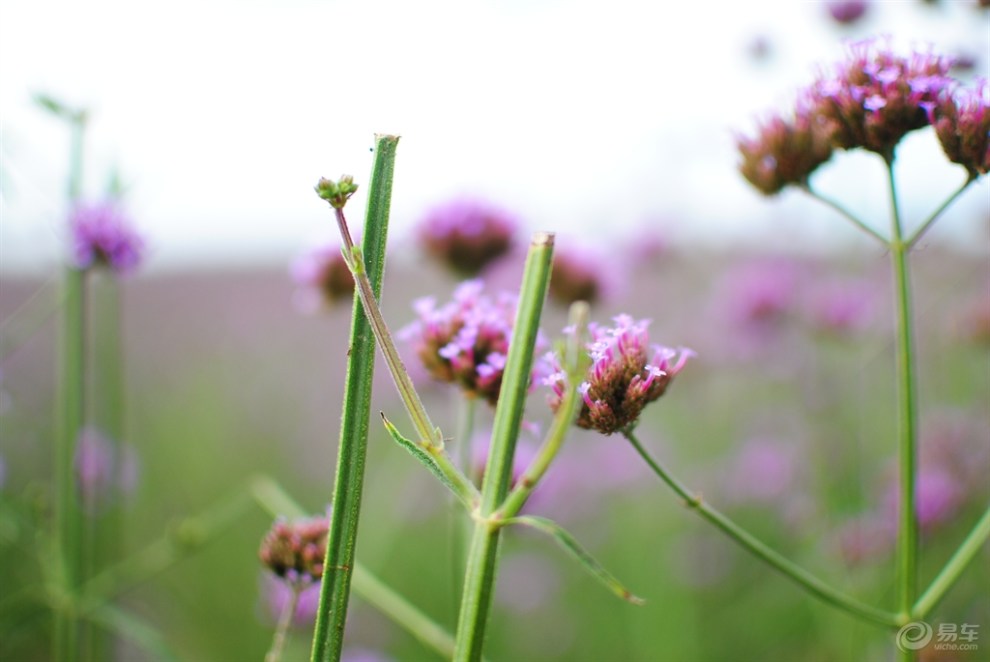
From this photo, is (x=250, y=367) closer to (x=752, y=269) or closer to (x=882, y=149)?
(x=752, y=269)

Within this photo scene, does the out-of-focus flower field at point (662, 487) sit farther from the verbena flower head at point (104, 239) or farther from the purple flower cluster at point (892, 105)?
the purple flower cluster at point (892, 105)

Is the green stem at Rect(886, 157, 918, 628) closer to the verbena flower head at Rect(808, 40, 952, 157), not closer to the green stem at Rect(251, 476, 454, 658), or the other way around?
the verbena flower head at Rect(808, 40, 952, 157)

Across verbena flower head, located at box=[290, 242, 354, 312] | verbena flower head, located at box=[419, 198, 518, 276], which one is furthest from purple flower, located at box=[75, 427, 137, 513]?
verbena flower head, located at box=[419, 198, 518, 276]

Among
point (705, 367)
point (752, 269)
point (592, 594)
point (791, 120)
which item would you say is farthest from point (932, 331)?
point (791, 120)

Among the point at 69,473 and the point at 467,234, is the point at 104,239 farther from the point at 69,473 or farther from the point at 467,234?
the point at 467,234

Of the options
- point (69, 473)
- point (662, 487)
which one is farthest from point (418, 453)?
point (662, 487)
